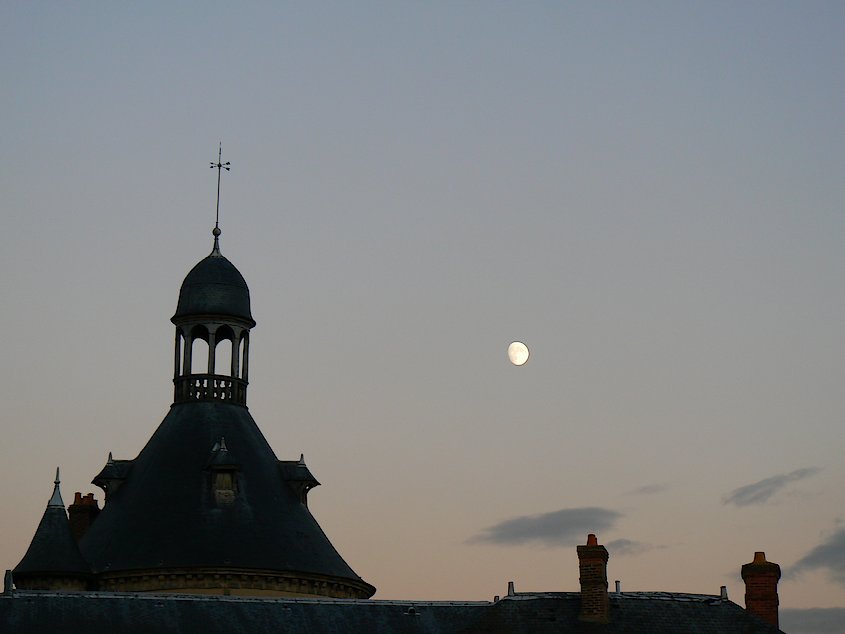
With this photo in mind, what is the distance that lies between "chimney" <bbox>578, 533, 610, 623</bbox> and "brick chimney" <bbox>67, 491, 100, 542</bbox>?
23.7m

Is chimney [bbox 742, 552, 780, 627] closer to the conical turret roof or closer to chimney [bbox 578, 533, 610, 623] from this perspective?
chimney [bbox 578, 533, 610, 623]

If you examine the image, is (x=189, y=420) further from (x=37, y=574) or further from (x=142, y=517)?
(x=37, y=574)

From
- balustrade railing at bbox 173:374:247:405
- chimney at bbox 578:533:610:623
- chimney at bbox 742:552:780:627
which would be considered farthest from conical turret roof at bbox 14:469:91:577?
chimney at bbox 742:552:780:627

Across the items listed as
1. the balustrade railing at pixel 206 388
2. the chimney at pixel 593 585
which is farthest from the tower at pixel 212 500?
the chimney at pixel 593 585

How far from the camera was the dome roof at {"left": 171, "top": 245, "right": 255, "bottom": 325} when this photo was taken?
78312 mm

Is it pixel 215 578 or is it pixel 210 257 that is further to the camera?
pixel 210 257

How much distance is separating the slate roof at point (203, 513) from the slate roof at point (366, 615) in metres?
8.08

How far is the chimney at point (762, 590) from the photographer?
62531 millimetres

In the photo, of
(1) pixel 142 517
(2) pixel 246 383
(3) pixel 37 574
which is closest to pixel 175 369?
(2) pixel 246 383

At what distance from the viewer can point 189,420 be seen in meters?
75.6

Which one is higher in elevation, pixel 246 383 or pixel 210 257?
pixel 210 257

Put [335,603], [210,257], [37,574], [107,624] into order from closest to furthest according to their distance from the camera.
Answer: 1. [107,624]
2. [335,603]
3. [37,574]
4. [210,257]

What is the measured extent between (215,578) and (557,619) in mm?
14339

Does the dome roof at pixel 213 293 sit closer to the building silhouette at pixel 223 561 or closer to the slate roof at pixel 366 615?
the building silhouette at pixel 223 561
